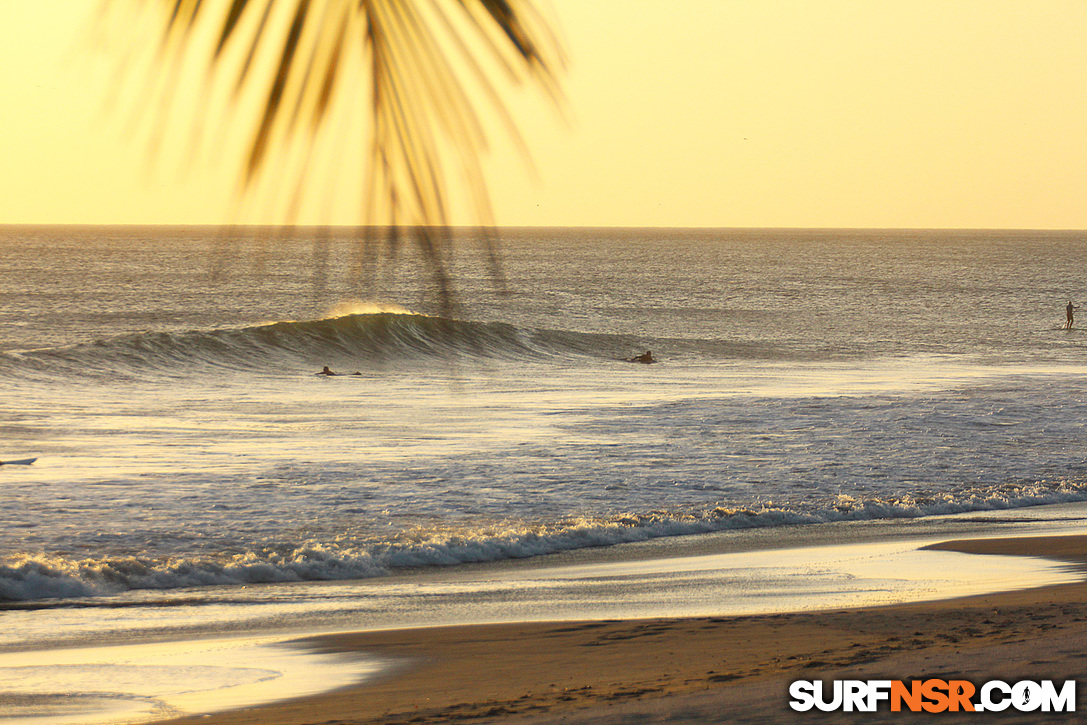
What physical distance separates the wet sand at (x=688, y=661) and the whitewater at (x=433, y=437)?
1.84 m

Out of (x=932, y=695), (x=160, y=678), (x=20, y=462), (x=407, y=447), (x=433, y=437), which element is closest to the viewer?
(x=932, y=695)

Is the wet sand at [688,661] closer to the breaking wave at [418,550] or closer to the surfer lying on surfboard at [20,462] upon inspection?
the breaking wave at [418,550]

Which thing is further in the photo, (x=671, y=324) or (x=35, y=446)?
(x=671, y=324)

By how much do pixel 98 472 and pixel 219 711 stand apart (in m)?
7.96

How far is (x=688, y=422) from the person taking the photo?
17.9m

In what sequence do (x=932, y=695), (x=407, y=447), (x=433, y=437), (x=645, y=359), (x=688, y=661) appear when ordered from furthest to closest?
(x=645, y=359), (x=433, y=437), (x=407, y=447), (x=688, y=661), (x=932, y=695)

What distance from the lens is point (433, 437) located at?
15828mm

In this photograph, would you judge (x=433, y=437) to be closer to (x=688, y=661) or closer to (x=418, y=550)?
(x=418, y=550)

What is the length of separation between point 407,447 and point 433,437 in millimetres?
900

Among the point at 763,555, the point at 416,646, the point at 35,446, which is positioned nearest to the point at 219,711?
the point at 416,646

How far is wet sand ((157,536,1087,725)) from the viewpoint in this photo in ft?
17.3

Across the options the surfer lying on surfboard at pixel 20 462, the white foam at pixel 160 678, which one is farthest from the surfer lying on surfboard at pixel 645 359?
the white foam at pixel 160 678

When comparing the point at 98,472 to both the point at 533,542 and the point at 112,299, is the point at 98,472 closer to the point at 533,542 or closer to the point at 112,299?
the point at 533,542

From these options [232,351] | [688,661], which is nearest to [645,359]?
[232,351]
